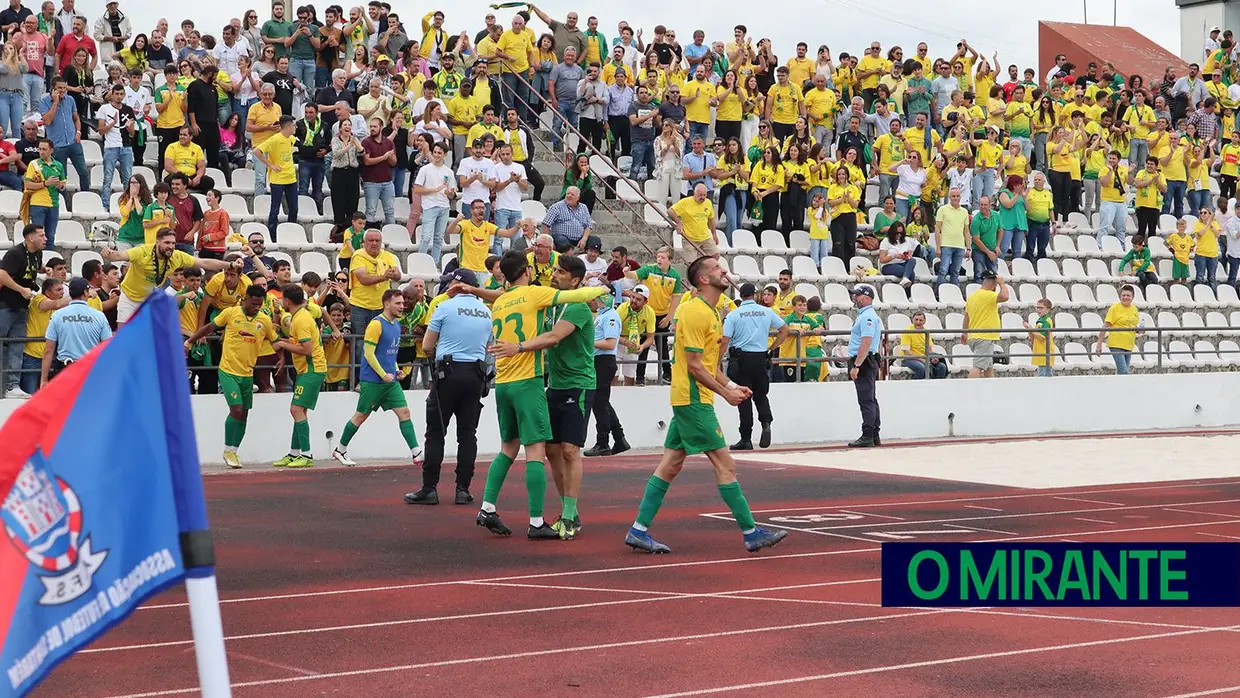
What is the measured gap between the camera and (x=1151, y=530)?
39.0ft

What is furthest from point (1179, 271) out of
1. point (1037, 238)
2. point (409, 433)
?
point (409, 433)

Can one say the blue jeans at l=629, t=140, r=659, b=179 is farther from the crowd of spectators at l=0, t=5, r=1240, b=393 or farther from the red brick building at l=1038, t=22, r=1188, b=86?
the red brick building at l=1038, t=22, r=1188, b=86

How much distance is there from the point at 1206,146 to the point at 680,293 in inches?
559

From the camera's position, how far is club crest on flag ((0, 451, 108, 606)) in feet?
10.4

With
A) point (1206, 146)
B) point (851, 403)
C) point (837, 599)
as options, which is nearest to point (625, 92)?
point (851, 403)

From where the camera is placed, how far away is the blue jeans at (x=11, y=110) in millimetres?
20219

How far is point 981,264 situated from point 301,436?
42.5 feet

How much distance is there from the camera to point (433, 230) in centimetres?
→ 2069

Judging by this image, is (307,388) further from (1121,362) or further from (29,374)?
(1121,362)

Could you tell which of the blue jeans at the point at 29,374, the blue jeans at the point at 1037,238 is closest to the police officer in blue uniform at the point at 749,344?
the blue jeans at the point at 29,374

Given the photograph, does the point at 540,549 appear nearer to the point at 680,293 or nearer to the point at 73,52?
the point at 680,293

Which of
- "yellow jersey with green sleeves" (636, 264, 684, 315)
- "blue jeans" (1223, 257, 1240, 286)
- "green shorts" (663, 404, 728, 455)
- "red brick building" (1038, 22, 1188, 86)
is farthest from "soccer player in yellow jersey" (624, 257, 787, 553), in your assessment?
"red brick building" (1038, 22, 1188, 86)

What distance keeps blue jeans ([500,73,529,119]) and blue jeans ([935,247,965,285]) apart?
6903 mm

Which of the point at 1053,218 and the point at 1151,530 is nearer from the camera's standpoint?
the point at 1151,530
